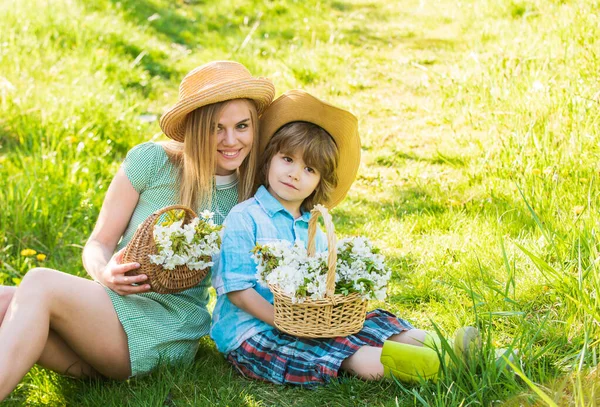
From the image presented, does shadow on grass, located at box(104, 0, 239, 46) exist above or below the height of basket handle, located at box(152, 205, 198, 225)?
above

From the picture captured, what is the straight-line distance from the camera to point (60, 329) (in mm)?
2684

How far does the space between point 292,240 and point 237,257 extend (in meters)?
0.28

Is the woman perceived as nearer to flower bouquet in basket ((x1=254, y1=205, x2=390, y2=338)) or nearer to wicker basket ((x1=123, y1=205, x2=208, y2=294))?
wicker basket ((x1=123, y1=205, x2=208, y2=294))

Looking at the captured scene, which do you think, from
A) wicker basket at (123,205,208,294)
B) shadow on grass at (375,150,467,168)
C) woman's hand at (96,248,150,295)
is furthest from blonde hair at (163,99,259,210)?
shadow on grass at (375,150,467,168)

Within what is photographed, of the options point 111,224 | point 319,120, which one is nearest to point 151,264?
point 111,224

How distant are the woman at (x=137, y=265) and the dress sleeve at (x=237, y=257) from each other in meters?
0.19

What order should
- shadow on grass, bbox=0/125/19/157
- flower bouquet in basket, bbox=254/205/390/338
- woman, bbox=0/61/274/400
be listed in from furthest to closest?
shadow on grass, bbox=0/125/19/157 → woman, bbox=0/61/274/400 → flower bouquet in basket, bbox=254/205/390/338

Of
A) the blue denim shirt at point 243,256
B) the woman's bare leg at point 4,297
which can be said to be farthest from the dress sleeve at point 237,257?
the woman's bare leg at point 4,297

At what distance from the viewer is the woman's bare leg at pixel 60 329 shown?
8.09 ft

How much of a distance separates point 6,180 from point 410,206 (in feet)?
7.86

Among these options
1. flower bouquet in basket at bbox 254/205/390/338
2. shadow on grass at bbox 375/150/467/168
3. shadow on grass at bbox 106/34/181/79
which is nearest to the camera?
flower bouquet in basket at bbox 254/205/390/338

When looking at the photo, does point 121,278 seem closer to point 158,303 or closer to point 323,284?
point 158,303

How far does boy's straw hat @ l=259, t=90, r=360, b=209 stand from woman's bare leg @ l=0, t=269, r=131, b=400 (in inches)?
38.7

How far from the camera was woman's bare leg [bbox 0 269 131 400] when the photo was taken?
8.09 ft
